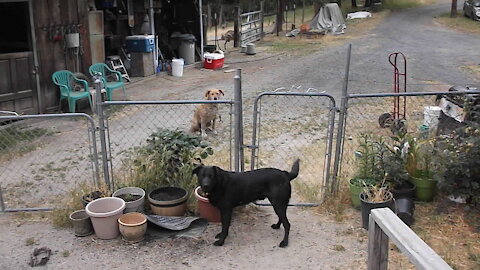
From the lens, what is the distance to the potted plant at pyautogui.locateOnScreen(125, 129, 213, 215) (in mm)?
4793

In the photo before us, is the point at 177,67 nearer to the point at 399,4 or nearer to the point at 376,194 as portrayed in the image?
the point at 376,194

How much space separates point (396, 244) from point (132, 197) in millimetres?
2829

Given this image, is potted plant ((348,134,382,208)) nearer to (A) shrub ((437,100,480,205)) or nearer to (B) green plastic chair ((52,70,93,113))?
(A) shrub ((437,100,480,205))

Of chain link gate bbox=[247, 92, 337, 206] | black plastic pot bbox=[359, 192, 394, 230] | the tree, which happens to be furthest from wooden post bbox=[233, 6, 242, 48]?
black plastic pot bbox=[359, 192, 394, 230]

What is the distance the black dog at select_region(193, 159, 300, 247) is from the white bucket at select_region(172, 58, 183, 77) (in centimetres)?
930

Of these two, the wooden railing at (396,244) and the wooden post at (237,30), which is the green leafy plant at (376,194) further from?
the wooden post at (237,30)

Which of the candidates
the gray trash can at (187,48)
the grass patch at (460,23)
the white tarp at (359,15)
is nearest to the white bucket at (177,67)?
the gray trash can at (187,48)

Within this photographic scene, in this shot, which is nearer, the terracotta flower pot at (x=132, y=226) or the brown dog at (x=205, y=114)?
the terracotta flower pot at (x=132, y=226)

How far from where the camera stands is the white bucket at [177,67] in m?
13.2

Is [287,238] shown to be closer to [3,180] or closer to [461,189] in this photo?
[461,189]

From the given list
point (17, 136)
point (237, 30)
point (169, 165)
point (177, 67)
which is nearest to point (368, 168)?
point (169, 165)

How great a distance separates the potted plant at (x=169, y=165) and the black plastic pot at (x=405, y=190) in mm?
1826

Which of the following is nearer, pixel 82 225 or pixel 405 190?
pixel 82 225

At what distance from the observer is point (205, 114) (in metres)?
8.02
